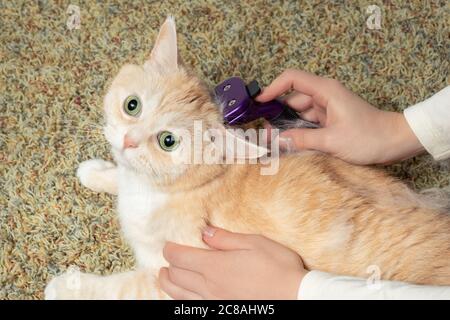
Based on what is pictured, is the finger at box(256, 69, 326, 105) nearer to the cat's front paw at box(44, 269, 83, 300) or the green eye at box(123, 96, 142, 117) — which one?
the green eye at box(123, 96, 142, 117)

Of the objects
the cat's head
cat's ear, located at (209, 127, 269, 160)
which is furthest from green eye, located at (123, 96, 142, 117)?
cat's ear, located at (209, 127, 269, 160)

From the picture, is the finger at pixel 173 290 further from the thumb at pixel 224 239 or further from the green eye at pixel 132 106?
the green eye at pixel 132 106

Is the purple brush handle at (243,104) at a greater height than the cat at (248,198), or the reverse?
the purple brush handle at (243,104)

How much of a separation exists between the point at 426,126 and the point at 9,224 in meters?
1.03

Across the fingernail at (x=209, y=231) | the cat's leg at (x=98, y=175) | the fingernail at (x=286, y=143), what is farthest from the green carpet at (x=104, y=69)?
the fingernail at (x=286, y=143)

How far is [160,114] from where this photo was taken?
1.01m

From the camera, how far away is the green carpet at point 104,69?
1.28 m

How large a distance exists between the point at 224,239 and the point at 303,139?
27 centimetres

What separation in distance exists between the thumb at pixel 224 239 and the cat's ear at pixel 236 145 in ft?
0.51

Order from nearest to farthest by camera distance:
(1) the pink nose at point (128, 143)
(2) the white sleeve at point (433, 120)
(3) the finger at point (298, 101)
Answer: (1) the pink nose at point (128, 143) → (2) the white sleeve at point (433, 120) → (3) the finger at point (298, 101)

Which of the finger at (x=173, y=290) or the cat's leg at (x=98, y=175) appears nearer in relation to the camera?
the finger at (x=173, y=290)

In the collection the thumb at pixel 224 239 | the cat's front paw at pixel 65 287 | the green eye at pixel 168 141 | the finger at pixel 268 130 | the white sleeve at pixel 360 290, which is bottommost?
the white sleeve at pixel 360 290

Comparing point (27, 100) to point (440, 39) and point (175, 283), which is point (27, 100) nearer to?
point (175, 283)

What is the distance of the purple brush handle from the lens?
1062 millimetres
